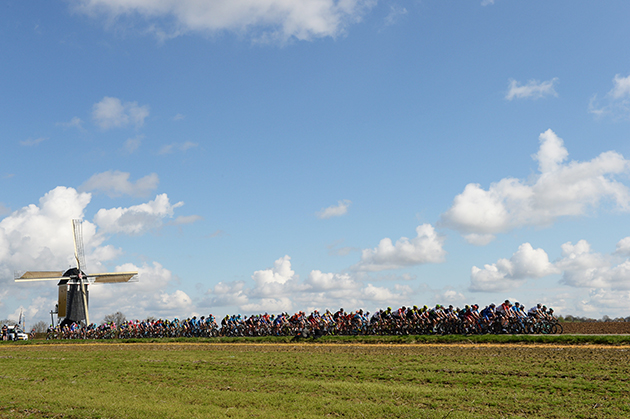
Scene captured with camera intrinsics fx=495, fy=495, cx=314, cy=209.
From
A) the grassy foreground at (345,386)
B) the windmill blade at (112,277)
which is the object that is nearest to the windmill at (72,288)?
the windmill blade at (112,277)

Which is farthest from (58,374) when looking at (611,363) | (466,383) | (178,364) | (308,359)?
(611,363)

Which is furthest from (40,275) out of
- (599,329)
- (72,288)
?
(599,329)

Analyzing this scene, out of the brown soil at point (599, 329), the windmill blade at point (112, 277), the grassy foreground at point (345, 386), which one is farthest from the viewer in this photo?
the windmill blade at point (112, 277)

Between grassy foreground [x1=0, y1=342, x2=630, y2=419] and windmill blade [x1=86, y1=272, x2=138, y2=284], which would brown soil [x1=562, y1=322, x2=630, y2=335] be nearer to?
grassy foreground [x1=0, y1=342, x2=630, y2=419]

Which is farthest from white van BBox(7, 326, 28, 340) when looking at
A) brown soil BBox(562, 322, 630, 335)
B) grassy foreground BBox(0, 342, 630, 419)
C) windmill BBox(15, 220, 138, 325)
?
brown soil BBox(562, 322, 630, 335)

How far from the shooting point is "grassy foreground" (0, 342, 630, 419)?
910 centimetres

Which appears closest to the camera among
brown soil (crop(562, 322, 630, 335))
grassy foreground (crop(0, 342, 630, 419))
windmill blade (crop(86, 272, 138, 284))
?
grassy foreground (crop(0, 342, 630, 419))

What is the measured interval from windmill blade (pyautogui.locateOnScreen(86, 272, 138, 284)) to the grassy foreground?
4752 cm

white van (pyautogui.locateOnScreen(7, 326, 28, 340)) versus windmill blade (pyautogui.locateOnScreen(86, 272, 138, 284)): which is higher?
windmill blade (pyautogui.locateOnScreen(86, 272, 138, 284))

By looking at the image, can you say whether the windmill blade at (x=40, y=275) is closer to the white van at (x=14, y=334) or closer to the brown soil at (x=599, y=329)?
the white van at (x=14, y=334)

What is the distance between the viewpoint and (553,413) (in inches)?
332

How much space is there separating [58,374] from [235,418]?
10.1m

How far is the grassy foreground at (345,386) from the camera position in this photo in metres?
9.10

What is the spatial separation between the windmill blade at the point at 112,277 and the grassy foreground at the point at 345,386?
47.5m
